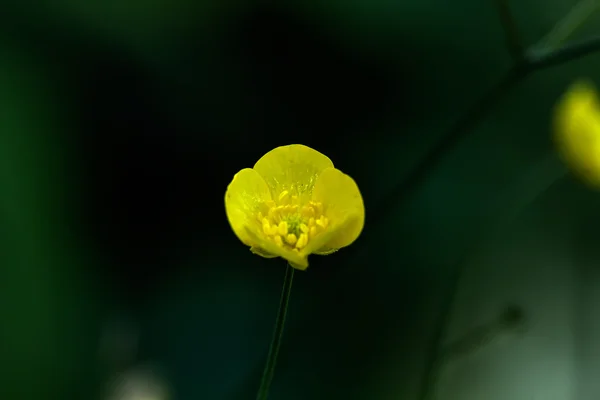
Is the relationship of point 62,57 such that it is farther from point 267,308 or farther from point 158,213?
point 267,308

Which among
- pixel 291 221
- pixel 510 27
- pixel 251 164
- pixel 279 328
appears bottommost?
pixel 279 328

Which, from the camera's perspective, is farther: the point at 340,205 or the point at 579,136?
the point at 579,136

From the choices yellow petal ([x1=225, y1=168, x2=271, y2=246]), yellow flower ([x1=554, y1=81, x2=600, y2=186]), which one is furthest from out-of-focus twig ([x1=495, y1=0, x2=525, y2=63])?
yellow petal ([x1=225, y1=168, x2=271, y2=246])

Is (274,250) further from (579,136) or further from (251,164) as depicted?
(251,164)

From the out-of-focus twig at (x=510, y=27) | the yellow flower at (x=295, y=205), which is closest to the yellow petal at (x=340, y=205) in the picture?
the yellow flower at (x=295, y=205)

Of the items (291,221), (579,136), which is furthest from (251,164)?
(291,221)

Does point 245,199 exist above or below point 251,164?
below
